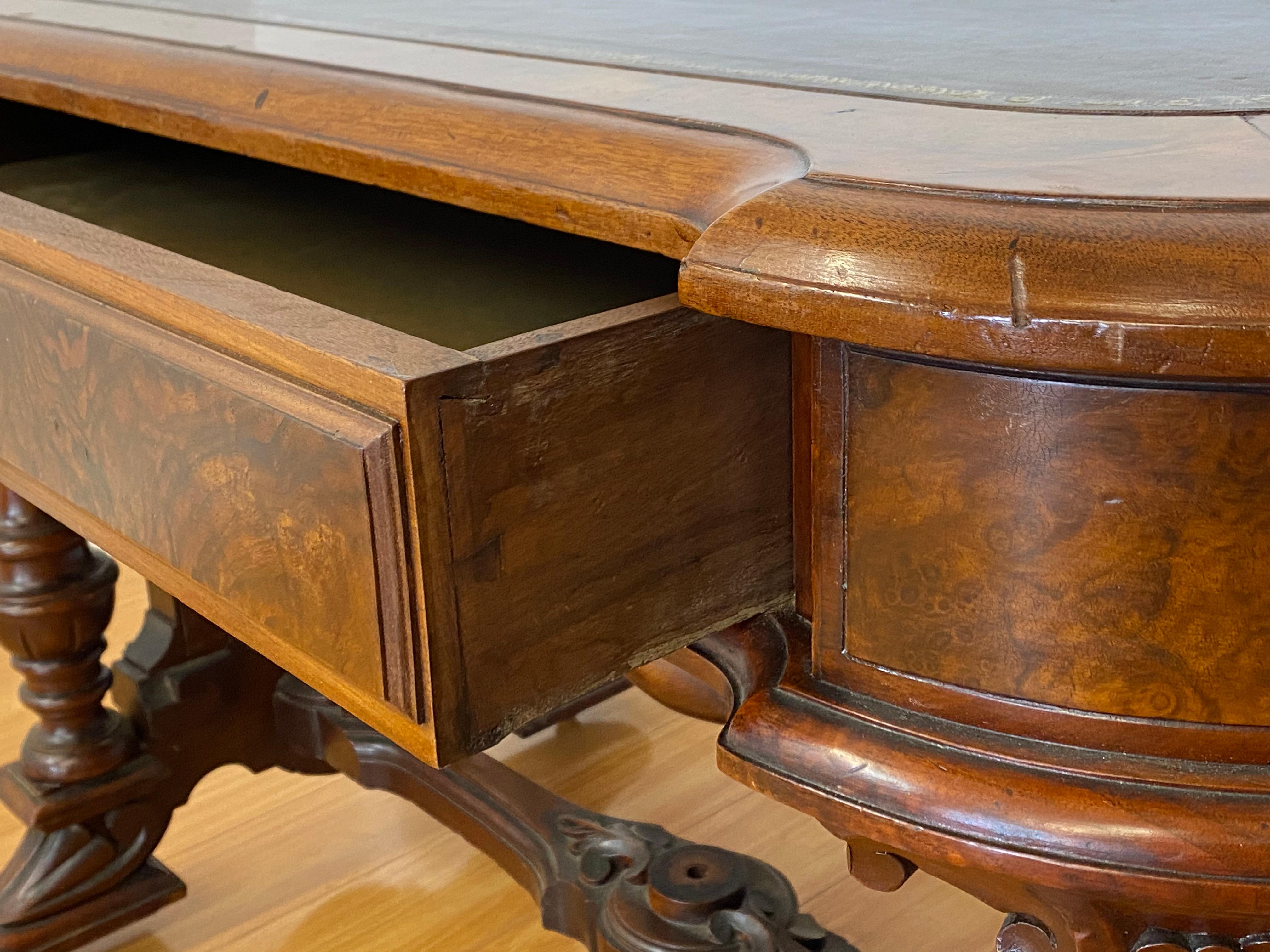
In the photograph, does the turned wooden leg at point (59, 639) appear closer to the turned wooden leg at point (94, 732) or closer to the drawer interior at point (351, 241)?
the turned wooden leg at point (94, 732)

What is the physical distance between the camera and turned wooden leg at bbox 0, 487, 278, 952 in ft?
3.52

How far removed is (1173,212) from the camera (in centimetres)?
42

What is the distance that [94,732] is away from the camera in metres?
1.16

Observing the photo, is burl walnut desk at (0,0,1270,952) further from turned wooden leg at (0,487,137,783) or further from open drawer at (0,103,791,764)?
turned wooden leg at (0,487,137,783)

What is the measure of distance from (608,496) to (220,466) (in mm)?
160

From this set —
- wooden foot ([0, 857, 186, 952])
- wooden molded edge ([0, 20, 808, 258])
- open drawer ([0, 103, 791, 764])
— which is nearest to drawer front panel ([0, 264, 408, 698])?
open drawer ([0, 103, 791, 764])

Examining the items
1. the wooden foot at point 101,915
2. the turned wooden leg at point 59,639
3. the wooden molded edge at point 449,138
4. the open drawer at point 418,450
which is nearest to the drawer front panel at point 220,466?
the open drawer at point 418,450

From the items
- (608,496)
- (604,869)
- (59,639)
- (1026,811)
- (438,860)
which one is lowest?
(438,860)

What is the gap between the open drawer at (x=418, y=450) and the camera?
0.48m

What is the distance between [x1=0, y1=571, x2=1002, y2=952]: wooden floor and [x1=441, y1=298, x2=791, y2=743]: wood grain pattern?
2.55 feet

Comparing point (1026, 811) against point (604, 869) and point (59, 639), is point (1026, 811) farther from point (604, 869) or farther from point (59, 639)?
point (59, 639)

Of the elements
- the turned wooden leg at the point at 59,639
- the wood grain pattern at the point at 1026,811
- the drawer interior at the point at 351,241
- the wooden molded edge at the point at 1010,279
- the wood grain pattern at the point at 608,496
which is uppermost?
the wooden molded edge at the point at 1010,279

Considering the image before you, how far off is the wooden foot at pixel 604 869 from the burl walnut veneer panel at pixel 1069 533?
51 centimetres

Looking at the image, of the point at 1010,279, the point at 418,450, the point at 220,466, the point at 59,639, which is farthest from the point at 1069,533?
the point at 59,639
